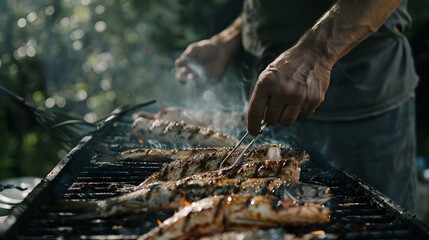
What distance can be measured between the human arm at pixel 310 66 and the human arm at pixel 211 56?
9.20 feet

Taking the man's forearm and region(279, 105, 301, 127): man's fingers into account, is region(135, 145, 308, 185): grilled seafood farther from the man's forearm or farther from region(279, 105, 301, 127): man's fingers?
the man's forearm

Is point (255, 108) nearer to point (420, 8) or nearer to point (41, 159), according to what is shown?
point (420, 8)

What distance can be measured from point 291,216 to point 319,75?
105 centimetres

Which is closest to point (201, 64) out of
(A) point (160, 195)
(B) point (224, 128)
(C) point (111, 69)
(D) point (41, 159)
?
(B) point (224, 128)

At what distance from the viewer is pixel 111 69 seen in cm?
981

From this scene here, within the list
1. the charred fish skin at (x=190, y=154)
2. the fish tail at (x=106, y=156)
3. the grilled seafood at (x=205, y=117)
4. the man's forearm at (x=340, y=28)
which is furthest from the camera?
the grilled seafood at (x=205, y=117)

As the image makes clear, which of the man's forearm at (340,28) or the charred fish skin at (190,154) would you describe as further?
the charred fish skin at (190,154)

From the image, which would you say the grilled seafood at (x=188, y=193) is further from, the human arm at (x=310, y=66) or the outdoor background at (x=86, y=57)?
the outdoor background at (x=86, y=57)

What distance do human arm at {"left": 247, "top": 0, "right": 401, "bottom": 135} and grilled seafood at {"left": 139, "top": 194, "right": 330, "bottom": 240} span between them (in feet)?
2.41

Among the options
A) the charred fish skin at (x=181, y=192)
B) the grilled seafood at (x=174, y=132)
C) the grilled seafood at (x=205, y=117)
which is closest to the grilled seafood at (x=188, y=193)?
the charred fish skin at (x=181, y=192)

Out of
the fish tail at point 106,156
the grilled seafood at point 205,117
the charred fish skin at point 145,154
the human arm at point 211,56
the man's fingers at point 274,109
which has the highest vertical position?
the human arm at point 211,56

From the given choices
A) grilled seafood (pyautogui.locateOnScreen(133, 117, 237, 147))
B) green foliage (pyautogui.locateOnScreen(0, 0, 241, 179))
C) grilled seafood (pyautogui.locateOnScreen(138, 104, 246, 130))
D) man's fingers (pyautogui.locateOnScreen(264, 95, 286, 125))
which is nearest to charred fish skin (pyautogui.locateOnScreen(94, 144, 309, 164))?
man's fingers (pyautogui.locateOnScreen(264, 95, 286, 125))

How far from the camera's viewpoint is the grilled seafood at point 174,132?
15.9 feet

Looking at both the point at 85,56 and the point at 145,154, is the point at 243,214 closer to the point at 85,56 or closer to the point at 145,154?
the point at 145,154
